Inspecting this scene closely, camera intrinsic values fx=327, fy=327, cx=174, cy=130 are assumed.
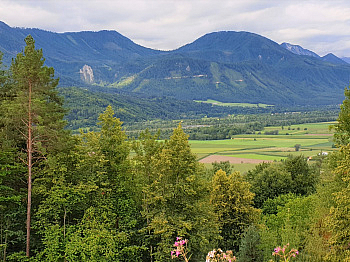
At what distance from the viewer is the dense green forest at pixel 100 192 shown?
22.2 metres

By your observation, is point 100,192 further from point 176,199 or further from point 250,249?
point 250,249

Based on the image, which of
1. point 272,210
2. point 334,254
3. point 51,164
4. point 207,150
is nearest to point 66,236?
point 51,164

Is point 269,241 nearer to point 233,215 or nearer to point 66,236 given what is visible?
point 233,215

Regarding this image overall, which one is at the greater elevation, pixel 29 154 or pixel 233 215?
pixel 29 154

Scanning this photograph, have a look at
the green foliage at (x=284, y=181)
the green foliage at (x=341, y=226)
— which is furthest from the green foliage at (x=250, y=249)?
the green foliage at (x=284, y=181)

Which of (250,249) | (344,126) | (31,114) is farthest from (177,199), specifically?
(344,126)

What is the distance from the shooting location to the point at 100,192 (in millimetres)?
24391

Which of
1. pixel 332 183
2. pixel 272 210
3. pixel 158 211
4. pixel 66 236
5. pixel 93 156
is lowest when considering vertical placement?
pixel 272 210

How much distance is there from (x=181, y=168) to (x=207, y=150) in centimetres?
7363

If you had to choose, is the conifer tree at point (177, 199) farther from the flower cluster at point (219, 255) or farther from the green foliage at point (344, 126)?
the flower cluster at point (219, 255)

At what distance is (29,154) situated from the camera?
22812 millimetres

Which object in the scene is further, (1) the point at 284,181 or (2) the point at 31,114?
(1) the point at 284,181

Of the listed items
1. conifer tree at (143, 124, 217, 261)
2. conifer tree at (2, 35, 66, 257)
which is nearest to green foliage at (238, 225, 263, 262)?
conifer tree at (143, 124, 217, 261)

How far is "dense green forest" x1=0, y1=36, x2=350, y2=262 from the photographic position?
22.2 m
